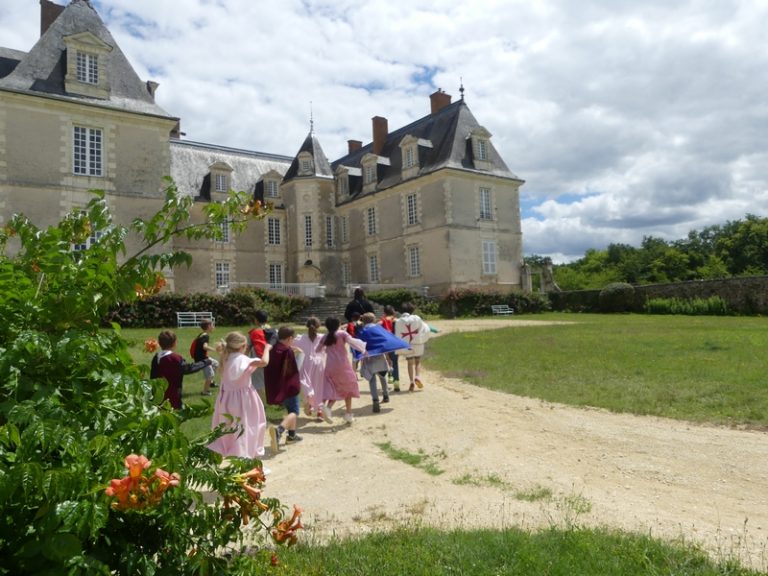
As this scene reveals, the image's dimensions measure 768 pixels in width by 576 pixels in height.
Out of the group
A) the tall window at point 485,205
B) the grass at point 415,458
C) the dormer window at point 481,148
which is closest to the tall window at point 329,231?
the tall window at point 485,205

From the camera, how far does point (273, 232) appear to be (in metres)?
32.8

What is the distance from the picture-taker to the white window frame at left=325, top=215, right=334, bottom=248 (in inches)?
1302

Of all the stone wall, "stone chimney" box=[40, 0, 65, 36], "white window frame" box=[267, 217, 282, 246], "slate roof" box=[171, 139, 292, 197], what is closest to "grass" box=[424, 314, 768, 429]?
the stone wall

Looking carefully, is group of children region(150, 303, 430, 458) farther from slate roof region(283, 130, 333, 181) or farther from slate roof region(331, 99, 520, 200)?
slate roof region(283, 130, 333, 181)

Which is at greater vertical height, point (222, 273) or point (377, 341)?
point (222, 273)

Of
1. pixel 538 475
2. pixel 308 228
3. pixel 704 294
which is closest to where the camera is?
pixel 538 475

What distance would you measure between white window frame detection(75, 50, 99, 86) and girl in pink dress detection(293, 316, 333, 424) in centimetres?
1833

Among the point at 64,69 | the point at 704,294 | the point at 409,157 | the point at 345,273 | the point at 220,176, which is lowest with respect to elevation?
the point at 704,294

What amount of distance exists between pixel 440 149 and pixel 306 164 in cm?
801

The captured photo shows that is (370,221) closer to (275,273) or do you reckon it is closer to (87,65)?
(275,273)

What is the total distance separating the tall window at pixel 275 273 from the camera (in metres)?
32.5

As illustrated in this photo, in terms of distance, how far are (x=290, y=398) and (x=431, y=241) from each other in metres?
21.8

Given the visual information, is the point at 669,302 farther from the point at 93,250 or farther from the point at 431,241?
the point at 93,250

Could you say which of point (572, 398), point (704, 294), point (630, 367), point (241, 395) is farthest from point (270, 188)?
point (241, 395)
